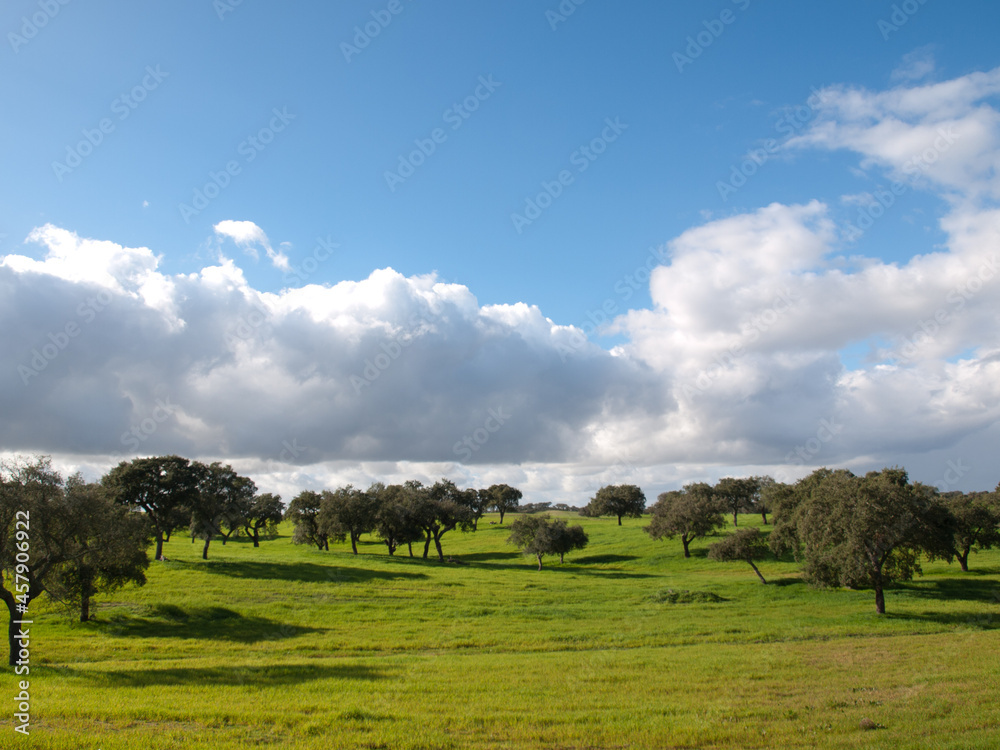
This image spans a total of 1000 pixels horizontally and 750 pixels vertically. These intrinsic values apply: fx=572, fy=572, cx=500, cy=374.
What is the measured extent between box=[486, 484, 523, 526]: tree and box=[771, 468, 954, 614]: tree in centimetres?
10214

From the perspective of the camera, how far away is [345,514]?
279 feet

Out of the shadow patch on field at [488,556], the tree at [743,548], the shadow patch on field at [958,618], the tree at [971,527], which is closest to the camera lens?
the shadow patch on field at [958,618]

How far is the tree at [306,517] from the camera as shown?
9094 centimetres

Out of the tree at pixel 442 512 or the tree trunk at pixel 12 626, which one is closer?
the tree trunk at pixel 12 626

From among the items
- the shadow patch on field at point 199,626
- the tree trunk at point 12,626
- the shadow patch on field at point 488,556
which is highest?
the tree trunk at point 12,626

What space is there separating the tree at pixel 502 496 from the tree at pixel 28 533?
120m

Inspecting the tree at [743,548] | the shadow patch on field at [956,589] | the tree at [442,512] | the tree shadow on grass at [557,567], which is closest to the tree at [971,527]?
the shadow patch on field at [956,589]

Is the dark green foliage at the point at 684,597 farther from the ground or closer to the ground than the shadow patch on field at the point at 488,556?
farther from the ground

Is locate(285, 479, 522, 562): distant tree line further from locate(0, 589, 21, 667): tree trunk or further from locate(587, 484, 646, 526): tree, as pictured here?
locate(0, 589, 21, 667): tree trunk

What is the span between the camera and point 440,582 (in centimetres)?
5647

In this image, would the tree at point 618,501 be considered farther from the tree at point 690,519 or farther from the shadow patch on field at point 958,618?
the shadow patch on field at point 958,618

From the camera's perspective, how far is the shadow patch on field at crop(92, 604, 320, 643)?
34.2 meters

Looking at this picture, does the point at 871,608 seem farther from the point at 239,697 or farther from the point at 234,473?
the point at 234,473

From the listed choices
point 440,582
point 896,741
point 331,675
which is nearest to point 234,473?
point 440,582
